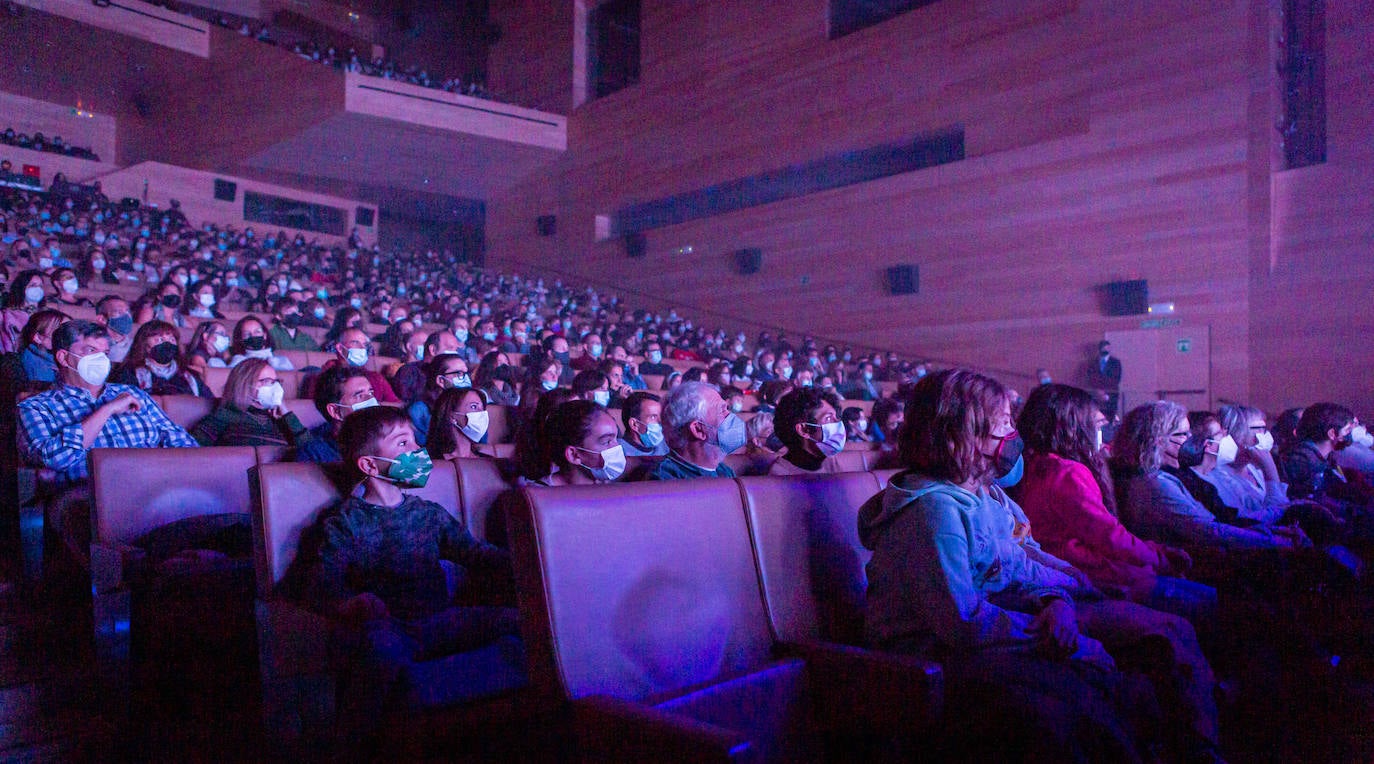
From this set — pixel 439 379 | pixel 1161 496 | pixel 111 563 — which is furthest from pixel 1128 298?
pixel 111 563

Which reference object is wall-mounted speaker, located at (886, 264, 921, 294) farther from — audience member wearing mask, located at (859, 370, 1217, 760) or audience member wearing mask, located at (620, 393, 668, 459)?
audience member wearing mask, located at (859, 370, 1217, 760)

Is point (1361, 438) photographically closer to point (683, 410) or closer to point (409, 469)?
point (683, 410)

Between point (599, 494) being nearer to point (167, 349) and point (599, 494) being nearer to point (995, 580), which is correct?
point (995, 580)

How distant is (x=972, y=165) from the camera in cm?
1018

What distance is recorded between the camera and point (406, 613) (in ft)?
6.17

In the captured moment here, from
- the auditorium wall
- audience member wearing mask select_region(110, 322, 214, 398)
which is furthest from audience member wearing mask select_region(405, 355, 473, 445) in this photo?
the auditorium wall

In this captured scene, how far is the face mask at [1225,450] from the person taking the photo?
10.1ft

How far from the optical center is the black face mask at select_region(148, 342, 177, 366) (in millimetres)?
3916

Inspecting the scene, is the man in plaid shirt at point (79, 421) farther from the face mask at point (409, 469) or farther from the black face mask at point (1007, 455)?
the black face mask at point (1007, 455)

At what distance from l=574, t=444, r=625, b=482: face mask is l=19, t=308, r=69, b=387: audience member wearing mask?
8.74 ft

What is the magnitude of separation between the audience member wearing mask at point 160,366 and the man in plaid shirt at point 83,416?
703mm

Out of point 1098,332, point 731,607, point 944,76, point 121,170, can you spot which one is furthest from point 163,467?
point 121,170

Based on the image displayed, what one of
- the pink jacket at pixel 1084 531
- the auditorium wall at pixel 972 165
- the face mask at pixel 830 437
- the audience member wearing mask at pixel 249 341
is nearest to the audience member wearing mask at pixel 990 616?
the pink jacket at pixel 1084 531

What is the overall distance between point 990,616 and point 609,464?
3.53ft
